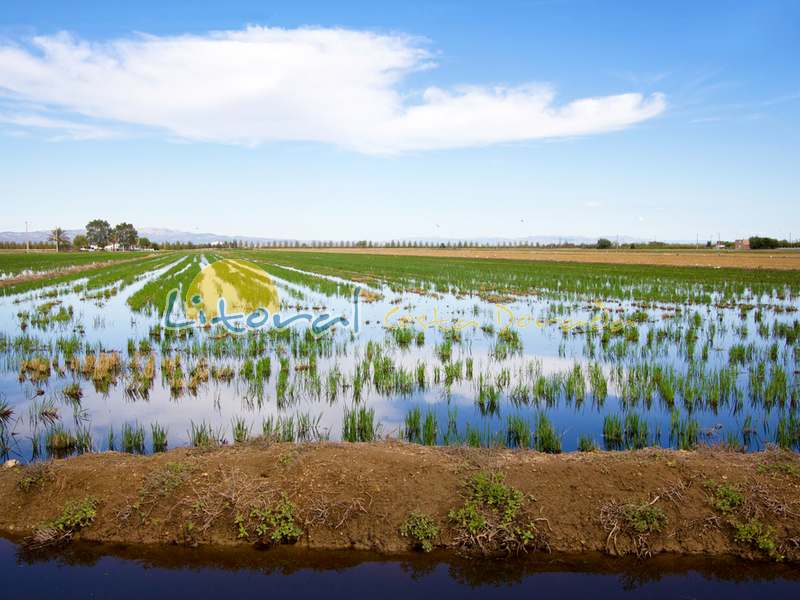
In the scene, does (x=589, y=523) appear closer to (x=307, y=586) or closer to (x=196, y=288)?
(x=307, y=586)

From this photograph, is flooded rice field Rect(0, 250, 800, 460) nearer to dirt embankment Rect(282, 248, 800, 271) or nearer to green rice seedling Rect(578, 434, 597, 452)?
green rice seedling Rect(578, 434, 597, 452)

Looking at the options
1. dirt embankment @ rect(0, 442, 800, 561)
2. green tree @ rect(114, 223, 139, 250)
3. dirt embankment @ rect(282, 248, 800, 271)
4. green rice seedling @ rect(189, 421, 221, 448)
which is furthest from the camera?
green tree @ rect(114, 223, 139, 250)

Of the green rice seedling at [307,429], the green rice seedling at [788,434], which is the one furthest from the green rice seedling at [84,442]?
the green rice seedling at [788,434]

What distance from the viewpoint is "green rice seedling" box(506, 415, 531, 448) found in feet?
20.2

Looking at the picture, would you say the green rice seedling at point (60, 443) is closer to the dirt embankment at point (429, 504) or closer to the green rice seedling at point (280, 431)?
the dirt embankment at point (429, 504)

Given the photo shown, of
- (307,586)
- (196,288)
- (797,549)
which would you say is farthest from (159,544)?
(196,288)

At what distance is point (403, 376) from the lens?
8797mm

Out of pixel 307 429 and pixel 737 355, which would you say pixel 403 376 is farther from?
pixel 737 355

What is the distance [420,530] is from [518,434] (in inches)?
87.9

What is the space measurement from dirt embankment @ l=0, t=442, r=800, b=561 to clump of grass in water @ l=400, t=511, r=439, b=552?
1 centimetres

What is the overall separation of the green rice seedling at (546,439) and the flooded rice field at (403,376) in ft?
0.05

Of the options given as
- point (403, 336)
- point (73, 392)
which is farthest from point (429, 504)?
point (403, 336)

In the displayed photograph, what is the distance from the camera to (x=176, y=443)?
6.30 m

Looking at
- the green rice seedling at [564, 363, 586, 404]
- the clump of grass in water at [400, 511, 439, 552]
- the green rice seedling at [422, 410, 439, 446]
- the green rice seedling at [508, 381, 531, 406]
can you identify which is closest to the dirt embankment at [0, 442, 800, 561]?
the clump of grass in water at [400, 511, 439, 552]
